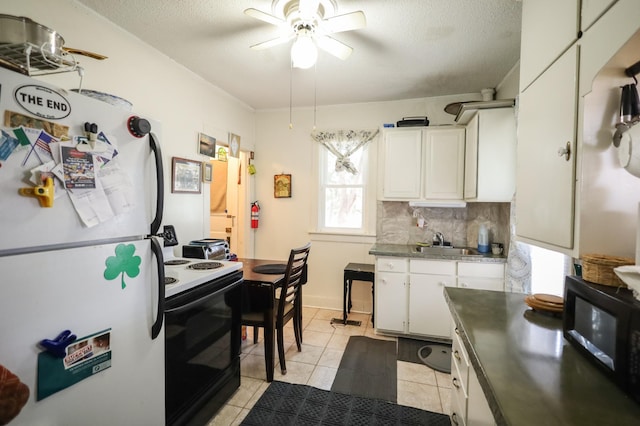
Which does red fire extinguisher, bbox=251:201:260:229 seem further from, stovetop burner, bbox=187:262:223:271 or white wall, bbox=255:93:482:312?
stovetop burner, bbox=187:262:223:271

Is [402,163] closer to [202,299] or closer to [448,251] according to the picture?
[448,251]

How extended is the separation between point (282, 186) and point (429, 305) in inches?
91.8

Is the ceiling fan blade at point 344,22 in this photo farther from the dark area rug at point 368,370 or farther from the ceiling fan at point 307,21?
the dark area rug at point 368,370

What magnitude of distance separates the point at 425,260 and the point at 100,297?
8.59 ft

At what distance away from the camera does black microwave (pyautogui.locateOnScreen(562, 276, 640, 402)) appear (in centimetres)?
74

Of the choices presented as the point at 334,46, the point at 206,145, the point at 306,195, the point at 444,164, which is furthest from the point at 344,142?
the point at 334,46

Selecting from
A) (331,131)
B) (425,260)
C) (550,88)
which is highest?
(331,131)

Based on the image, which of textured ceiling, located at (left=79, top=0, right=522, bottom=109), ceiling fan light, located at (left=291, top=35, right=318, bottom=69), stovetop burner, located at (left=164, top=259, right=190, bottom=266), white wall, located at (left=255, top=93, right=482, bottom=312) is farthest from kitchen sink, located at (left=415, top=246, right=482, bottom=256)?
stovetop burner, located at (left=164, top=259, right=190, bottom=266)

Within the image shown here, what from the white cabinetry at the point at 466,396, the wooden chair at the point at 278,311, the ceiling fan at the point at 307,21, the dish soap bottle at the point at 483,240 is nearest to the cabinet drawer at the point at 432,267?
the dish soap bottle at the point at 483,240

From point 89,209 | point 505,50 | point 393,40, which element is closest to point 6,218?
point 89,209

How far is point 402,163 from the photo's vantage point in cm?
323

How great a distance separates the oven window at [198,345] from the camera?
1.51 metres

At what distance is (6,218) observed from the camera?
0.84 m

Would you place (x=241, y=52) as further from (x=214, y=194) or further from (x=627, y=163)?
(x=627, y=163)
